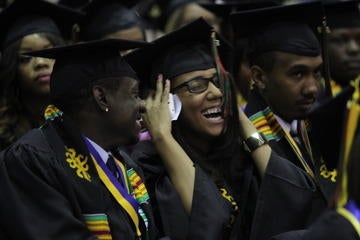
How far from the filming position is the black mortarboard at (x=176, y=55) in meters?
4.88

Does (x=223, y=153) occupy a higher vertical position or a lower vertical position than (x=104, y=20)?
lower

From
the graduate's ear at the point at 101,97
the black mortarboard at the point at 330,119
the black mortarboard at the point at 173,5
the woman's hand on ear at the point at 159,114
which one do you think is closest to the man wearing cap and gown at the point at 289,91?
the woman's hand on ear at the point at 159,114

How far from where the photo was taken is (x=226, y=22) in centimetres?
695

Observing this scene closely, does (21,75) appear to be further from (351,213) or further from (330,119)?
(351,213)

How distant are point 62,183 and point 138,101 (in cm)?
73

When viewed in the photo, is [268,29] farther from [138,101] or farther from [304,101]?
[138,101]

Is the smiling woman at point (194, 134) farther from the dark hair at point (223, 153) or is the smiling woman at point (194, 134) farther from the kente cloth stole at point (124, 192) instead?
the kente cloth stole at point (124, 192)

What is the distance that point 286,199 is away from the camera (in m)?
4.69

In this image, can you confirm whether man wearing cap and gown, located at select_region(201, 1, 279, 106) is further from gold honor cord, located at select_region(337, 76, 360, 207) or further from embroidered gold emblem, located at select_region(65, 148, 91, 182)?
gold honor cord, located at select_region(337, 76, 360, 207)

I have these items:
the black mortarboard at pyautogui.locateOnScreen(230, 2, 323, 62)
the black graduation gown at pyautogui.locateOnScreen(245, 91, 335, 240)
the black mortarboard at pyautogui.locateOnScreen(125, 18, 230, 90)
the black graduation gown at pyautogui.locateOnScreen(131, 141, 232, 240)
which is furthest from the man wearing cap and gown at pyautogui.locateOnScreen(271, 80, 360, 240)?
the black mortarboard at pyautogui.locateOnScreen(230, 2, 323, 62)

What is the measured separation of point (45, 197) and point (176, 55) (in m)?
1.35

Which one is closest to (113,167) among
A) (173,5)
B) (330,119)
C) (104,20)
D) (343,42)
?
(330,119)

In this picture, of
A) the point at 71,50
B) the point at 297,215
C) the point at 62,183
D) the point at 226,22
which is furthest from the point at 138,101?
the point at 226,22

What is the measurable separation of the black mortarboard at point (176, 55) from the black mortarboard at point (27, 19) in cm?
112
